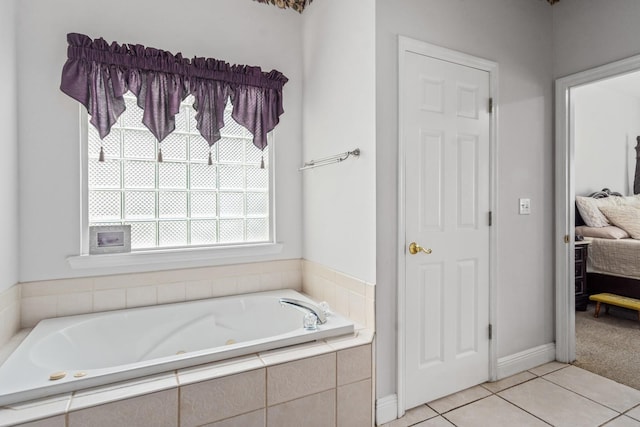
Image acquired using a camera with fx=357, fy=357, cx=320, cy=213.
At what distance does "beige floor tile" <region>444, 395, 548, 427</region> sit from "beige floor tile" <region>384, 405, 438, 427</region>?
0.10 metres

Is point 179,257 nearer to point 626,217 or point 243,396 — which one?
point 243,396

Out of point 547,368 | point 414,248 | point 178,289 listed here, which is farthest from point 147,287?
point 547,368

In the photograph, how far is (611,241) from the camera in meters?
3.79

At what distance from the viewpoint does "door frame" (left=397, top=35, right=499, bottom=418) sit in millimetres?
1963

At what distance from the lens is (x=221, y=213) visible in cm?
254

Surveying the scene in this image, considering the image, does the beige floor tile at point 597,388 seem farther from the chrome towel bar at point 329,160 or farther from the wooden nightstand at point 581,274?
Answer: the chrome towel bar at point 329,160

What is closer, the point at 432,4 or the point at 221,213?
the point at 432,4

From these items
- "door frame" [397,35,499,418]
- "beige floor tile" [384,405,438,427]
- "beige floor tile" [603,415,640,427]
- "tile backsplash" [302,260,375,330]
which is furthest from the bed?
"tile backsplash" [302,260,375,330]

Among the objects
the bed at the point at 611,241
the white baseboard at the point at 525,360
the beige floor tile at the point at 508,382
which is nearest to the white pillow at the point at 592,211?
the bed at the point at 611,241

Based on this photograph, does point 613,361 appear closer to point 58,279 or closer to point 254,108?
point 254,108

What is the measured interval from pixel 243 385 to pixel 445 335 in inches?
48.7

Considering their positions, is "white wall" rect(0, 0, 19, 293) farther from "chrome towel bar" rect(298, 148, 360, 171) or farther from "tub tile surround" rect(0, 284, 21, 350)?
"chrome towel bar" rect(298, 148, 360, 171)

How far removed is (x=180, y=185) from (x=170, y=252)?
45 cm

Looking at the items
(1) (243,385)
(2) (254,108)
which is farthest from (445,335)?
(2) (254,108)
